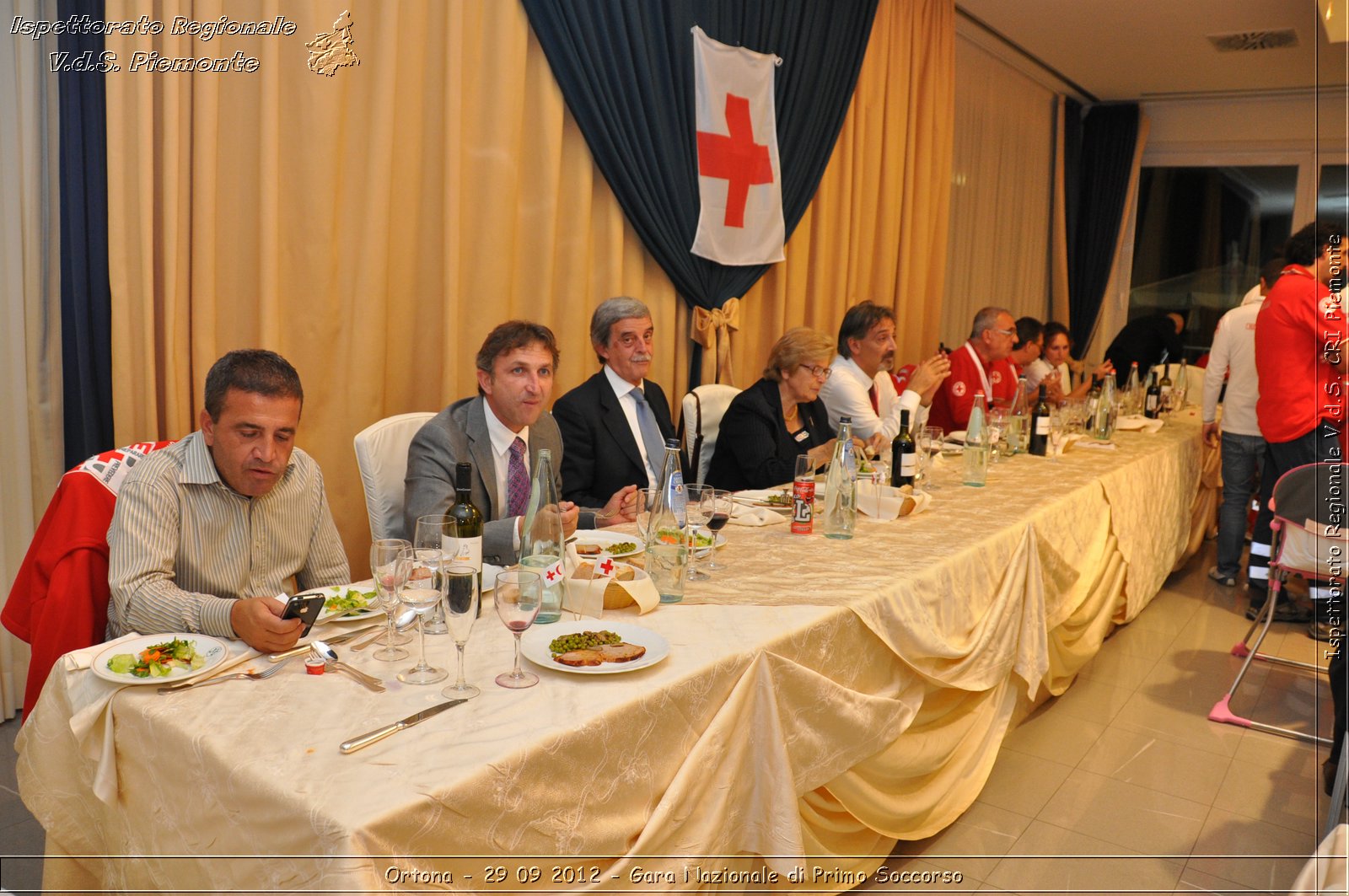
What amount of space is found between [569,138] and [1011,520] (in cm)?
215

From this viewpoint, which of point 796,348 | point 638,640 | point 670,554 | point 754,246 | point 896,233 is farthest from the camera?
point 896,233

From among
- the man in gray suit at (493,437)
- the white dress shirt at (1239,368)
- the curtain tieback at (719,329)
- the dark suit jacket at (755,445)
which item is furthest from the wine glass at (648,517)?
the white dress shirt at (1239,368)

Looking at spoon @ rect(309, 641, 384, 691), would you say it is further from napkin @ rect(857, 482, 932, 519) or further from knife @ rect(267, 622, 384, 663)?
napkin @ rect(857, 482, 932, 519)

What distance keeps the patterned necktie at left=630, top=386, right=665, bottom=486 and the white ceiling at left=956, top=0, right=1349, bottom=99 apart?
4102 mm

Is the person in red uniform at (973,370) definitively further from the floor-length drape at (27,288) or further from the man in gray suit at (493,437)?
the floor-length drape at (27,288)

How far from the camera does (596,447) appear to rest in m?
2.84

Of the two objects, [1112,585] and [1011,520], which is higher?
[1011,520]

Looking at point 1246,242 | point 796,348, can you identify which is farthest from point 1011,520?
point 1246,242

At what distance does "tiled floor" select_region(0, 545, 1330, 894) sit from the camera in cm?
215

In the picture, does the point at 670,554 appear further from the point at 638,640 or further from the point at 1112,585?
the point at 1112,585

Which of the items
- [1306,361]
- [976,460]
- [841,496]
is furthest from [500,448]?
[1306,361]

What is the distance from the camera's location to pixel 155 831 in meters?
1.22

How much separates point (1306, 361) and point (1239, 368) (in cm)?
55

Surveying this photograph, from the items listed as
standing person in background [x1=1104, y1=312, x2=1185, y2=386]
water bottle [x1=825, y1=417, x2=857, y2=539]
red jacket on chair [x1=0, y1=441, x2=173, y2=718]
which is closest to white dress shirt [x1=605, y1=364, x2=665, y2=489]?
water bottle [x1=825, y1=417, x2=857, y2=539]
